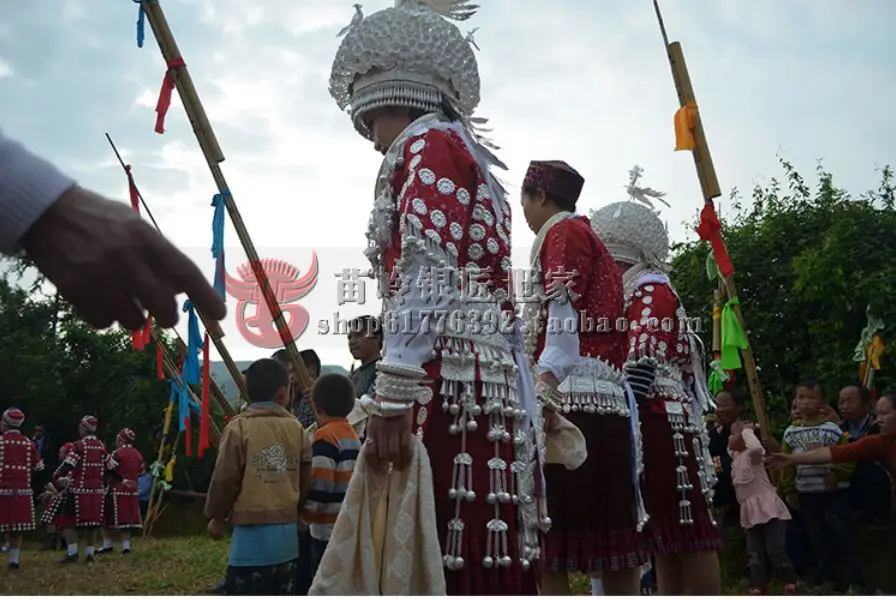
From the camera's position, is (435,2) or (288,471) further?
(288,471)

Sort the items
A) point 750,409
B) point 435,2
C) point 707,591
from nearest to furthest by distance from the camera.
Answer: point 435,2 → point 707,591 → point 750,409

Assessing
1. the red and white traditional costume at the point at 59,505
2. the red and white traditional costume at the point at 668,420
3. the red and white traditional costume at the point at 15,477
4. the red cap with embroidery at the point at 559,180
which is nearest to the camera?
the red cap with embroidery at the point at 559,180

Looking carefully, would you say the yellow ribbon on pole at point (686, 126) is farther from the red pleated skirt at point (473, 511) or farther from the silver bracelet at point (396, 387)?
the silver bracelet at point (396, 387)

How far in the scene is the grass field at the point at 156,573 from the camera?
6.76 metres

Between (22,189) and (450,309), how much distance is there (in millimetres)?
1541

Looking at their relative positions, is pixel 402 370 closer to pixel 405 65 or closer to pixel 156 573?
pixel 405 65

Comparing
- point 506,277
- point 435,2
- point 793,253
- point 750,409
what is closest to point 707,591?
point 506,277

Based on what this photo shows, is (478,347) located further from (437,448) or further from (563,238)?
(563,238)

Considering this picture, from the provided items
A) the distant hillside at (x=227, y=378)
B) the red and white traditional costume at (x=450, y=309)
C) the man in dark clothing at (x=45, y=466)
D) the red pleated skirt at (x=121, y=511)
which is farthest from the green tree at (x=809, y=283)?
the man in dark clothing at (x=45, y=466)

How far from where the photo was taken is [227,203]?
504 cm

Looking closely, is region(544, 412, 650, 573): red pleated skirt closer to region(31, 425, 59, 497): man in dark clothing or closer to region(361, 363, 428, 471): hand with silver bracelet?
region(361, 363, 428, 471): hand with silver bracelet

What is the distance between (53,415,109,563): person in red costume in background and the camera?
10.0 metres

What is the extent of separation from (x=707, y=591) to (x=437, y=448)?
2.56m

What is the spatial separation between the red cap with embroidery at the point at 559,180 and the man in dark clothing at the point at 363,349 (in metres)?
1.59
